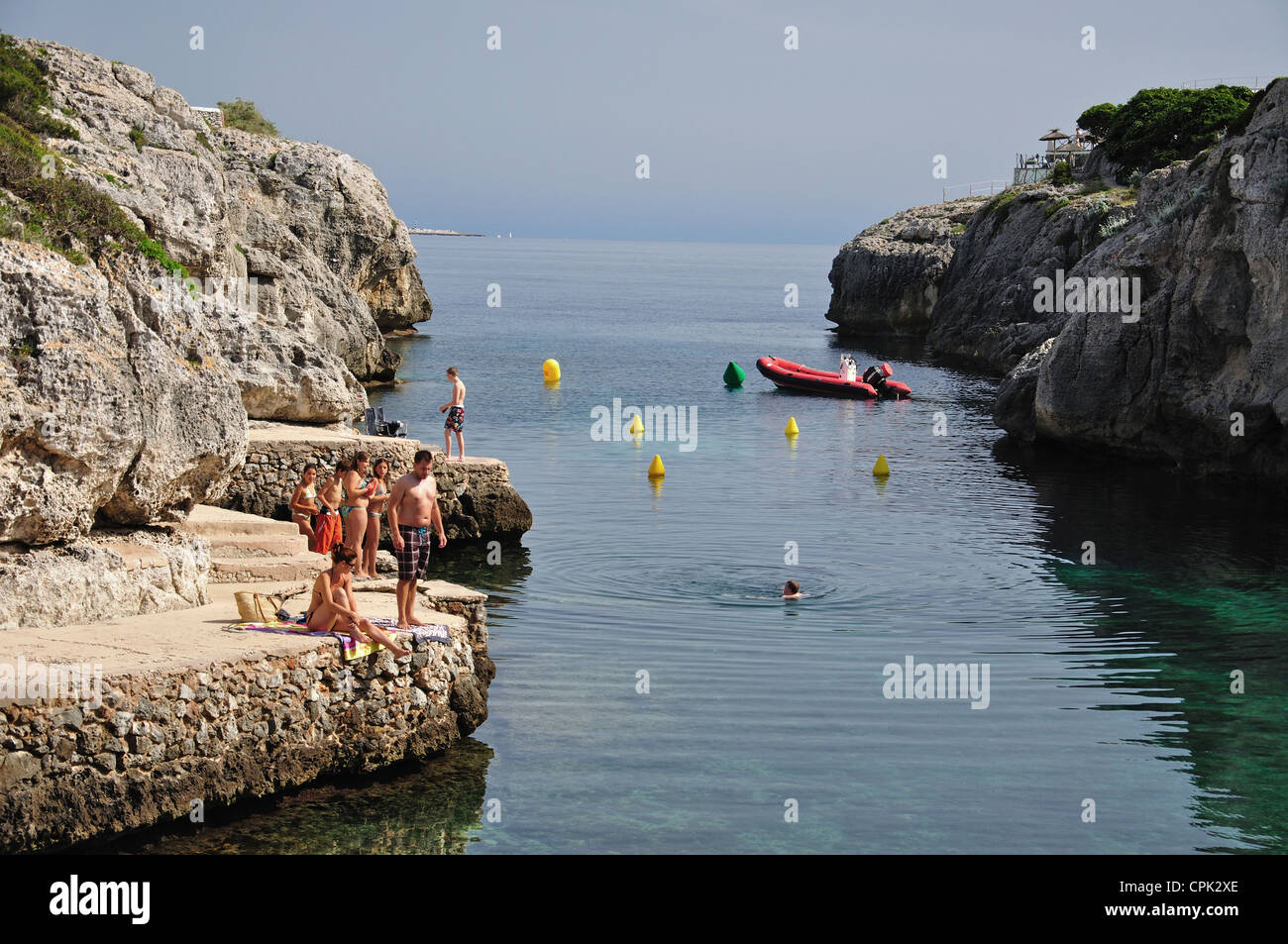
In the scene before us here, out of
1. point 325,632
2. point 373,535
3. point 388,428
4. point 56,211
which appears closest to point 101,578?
point 325,632

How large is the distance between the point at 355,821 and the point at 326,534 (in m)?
6.11

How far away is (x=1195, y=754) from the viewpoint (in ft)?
49.5

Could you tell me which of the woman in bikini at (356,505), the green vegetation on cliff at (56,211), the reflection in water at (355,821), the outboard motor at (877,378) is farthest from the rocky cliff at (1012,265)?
the reflection in water at (355,821)

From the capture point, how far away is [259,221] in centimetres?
4634

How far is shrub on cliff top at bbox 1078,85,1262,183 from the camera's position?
2527 inches


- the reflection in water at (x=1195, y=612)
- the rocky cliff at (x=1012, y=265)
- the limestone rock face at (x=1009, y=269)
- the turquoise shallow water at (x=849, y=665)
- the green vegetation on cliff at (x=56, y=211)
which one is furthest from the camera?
the limestone rock face at (x=1009, y=269)

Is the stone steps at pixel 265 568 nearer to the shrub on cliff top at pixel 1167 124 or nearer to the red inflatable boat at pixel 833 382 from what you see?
the red inflatable boat at pixel 833 382

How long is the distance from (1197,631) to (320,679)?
13.6 m

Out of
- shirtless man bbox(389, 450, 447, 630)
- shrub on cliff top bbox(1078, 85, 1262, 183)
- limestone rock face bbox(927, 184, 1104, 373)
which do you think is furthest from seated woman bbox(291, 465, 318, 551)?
shrub on cliff top bbox(1078, 85, 1262, 183)

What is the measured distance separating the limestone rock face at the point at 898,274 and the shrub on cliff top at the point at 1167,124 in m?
15.2

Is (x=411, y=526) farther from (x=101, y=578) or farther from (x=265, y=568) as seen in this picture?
(x=265, y=568)

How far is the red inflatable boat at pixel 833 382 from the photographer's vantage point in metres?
53.6

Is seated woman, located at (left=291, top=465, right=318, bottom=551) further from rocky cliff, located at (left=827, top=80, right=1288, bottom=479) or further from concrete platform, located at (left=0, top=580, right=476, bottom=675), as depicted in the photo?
rocky cliff, located at (left=827, top=80, right=1288, bottom=479)
